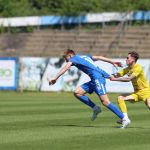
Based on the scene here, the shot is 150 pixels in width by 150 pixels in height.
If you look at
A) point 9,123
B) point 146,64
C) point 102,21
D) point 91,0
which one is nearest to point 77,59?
point 9,123

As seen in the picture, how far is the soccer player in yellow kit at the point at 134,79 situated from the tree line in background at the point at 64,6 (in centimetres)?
4475

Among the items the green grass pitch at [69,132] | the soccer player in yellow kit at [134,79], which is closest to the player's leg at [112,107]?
the soccer player in yellow kit at [134,79]

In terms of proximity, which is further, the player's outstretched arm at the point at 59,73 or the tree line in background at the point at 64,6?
the tree line in background at the point at 64,6

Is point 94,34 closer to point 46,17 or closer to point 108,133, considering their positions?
point 46,17

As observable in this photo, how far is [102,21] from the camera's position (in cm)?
6150

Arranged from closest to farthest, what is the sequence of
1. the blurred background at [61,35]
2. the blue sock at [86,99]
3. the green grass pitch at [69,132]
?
the green grass pitch at [69,132]
the blue sock at [86,99]
the blurred background at [61,35]

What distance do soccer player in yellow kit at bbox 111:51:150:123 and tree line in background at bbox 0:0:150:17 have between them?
44751 millimetres

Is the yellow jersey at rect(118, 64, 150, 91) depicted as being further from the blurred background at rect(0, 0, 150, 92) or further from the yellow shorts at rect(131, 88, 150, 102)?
the blurred background at rect(0, 0, 150, 92)

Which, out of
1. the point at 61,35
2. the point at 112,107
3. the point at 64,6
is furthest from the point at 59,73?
the point at 64,6

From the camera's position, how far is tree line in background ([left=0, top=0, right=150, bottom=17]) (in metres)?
62.6

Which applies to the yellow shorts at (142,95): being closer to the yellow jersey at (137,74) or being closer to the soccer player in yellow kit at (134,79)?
the soccer player in yellow kit at (134,79)

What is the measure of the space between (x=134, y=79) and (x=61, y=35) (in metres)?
41.5

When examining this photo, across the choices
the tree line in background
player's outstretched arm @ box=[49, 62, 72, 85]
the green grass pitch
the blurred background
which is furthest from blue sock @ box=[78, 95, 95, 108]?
the tree line in background

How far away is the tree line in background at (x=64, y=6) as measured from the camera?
62594 mm
